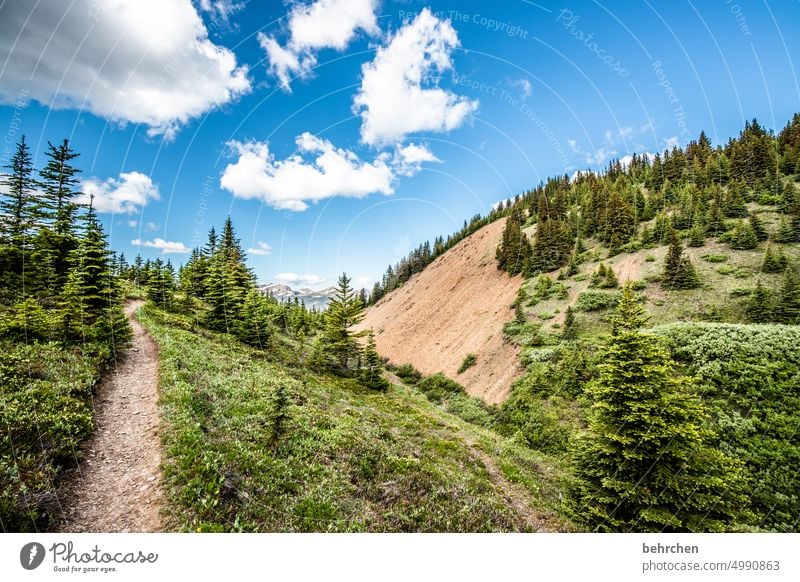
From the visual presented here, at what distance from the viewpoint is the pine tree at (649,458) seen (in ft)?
28.9

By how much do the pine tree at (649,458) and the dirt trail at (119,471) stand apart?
1204 cm

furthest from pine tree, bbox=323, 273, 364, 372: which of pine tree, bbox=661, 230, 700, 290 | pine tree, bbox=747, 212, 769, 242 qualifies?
pine tree, bbox=747, 212, 769, 242

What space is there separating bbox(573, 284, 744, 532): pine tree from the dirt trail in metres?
12.0

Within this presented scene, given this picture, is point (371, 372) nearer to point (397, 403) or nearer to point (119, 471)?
point (397, 403)

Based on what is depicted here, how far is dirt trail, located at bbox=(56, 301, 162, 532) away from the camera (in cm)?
603

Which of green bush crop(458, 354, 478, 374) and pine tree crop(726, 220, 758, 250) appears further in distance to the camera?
green bush crop(458, 354, 478, 374)

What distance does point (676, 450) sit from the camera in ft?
29.1
